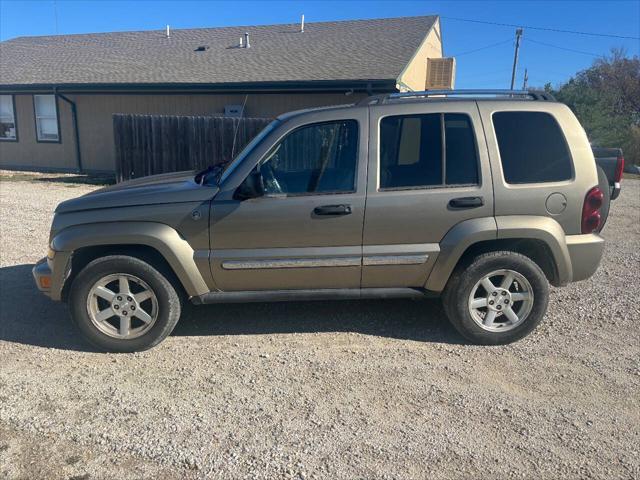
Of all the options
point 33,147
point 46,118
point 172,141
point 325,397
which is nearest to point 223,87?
point 172,141

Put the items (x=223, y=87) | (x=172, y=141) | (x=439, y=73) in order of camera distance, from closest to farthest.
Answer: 1. (x=172, y=141)
2. (x=223, y=87)
3. (x=439, y=73)

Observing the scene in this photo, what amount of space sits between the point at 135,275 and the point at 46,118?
16.5m

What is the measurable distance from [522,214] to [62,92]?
1662 cm

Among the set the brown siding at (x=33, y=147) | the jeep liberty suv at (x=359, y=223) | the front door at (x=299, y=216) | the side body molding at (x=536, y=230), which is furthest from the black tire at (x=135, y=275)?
the brown siding at (x=33, y=147)

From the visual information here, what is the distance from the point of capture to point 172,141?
Answer: 1347 cm

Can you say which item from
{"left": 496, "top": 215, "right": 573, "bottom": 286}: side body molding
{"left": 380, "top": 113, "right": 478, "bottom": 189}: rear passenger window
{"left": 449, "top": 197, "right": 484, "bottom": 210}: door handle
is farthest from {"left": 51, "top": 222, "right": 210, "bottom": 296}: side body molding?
{"left": 496, "top": 215, "right": 573, "bottom": 286}: side body molding

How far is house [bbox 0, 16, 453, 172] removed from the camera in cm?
1445

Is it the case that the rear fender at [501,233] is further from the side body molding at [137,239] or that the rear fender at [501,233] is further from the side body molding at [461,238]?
the side body molding at [137,239]

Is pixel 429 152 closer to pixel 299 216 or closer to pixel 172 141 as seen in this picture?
pixel 299 216

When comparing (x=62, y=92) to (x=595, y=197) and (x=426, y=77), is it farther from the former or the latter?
(x=595, y=197)

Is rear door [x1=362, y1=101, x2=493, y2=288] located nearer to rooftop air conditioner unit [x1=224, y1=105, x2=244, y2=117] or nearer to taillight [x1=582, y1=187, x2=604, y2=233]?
taillight [x1=582, y1=187, x2=604, y2=233]

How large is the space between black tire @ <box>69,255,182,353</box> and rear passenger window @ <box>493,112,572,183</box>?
2.83m

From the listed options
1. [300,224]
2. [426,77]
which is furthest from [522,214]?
[426,77]

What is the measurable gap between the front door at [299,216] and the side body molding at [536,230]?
3.69 feet
